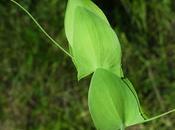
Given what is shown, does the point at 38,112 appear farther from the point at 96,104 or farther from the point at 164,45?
the point at 96,104

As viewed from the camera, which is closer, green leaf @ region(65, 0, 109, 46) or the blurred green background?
green leaf @ region(65, 0, 109, 46)

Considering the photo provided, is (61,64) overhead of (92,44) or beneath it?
beneath

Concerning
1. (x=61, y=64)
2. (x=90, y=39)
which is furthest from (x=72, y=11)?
(x=61, y=64)

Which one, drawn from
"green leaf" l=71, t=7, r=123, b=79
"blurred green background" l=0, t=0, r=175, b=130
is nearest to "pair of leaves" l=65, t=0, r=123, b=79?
"green leaf" l=71, t=7, r=123, b=79

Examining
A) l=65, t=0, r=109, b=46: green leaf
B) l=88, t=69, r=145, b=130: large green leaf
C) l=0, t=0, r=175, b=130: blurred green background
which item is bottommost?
l=0, t=0, r=175, b=130: blurred green background

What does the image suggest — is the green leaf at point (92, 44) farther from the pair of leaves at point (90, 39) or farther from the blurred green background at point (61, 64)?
the blurred green background at point (61, 64)

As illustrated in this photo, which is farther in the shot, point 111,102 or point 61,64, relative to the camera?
point 61,64

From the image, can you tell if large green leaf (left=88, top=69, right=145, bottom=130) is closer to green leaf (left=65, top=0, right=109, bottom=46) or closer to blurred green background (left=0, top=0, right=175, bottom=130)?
green leaf (left=65, top=0, right=109, bottom=46)

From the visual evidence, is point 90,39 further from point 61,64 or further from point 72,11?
point 61,64
